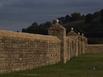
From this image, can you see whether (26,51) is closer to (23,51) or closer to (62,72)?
(23,51)

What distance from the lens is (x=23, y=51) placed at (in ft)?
79.8

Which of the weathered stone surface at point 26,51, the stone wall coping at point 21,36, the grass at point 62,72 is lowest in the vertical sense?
the grass at point 62,72

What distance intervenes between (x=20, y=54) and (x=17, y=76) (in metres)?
4.21

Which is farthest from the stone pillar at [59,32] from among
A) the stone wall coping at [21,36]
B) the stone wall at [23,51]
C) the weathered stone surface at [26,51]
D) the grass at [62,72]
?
the grass at [62,72]

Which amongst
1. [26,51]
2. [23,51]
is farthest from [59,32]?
[23,51]

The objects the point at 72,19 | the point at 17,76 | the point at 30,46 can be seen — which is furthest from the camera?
the point at 72,19

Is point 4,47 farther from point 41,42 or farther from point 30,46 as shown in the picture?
point 41,42

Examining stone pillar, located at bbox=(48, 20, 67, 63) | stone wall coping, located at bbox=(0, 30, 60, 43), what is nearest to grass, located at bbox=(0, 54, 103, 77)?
stone wall coping, located at bbox=(0, 30, 60, 43)

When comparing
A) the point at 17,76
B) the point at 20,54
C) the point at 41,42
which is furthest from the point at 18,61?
the point at 41,42

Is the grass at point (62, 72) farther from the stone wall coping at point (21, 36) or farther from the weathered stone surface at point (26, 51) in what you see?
the stone wall coping at point (21, 36)

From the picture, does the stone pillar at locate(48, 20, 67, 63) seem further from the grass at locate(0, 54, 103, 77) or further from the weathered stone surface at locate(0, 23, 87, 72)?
the grass at locate(0, 54, 103, 77)

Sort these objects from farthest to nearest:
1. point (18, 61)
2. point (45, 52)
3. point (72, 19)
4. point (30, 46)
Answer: point (72, 19)
point (45, 52)
point (30, 46)
point (18, 61)

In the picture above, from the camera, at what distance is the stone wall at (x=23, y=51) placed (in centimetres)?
2136

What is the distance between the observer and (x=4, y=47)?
69.9 ft
